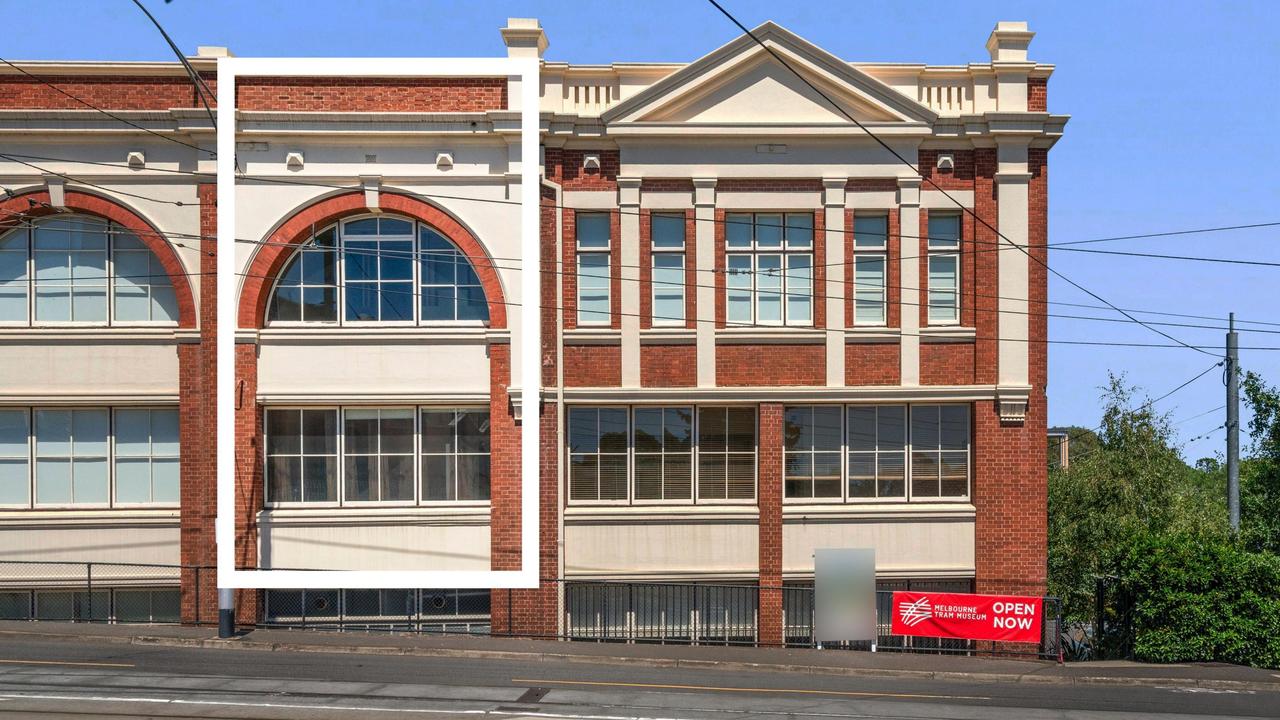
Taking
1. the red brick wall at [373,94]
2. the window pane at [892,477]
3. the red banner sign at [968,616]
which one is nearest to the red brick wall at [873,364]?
the window pane at [892,477]

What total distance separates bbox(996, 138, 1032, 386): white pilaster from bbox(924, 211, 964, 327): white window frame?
0.74 meters

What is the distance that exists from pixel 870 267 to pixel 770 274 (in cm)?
183

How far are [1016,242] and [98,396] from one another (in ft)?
54.0

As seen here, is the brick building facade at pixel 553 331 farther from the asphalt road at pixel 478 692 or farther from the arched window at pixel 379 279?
the asphalt road at pixel 478 692

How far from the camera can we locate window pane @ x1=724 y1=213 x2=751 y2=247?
21094mm

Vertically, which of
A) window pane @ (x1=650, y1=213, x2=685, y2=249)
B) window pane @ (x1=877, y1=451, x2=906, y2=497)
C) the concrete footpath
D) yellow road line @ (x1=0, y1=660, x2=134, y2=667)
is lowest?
the concrete footpath

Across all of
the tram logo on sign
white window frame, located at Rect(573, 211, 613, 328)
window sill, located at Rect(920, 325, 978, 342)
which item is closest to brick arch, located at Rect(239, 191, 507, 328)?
white window frame, located at Rect(573, 211, 613, 328)

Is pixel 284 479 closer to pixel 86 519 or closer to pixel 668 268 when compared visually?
pixel 86 519

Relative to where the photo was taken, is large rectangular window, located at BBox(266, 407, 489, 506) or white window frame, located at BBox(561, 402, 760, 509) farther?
white window frame, located at BBox(561, 402, 760, 509)

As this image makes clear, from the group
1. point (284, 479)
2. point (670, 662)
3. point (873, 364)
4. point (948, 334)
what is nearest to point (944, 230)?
point (948, 334)

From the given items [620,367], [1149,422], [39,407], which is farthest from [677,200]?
[1149,422]

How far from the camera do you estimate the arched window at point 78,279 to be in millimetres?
20719

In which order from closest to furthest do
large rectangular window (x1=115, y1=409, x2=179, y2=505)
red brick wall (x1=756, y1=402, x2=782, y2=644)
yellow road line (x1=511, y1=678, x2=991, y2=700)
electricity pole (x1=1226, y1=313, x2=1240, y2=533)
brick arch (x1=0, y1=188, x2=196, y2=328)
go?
yellow road line (x1=511, y1=678, x2=991, y2=700), brick arch (x1=0, y1=188, x2=196, y2=328), red brick wall (x1=756, y1=402, x2=782, y2=644), large rectangular window (x1=115, y1=409, x2=179, y2=505), electricity pole (x1=1226, y1=313, x2=1240, y2=533)

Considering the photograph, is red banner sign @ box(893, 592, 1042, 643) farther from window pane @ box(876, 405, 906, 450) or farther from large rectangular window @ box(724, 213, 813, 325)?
large rectangular window @ box(724, 213, 813, 325)
